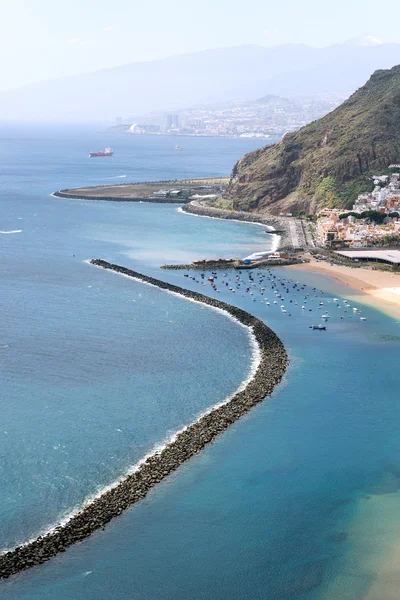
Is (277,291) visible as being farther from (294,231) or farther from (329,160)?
(329,160)

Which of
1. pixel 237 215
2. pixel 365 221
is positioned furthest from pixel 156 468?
pixel 237 215

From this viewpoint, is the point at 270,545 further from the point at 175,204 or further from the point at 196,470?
the point at 175,204

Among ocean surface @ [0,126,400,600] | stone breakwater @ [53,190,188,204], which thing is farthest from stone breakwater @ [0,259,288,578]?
stone breakwater @ [53,190,188,204]

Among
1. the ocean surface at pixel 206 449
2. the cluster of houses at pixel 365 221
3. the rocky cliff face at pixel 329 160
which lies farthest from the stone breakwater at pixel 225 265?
the rocky cliff face at pixel 329 160

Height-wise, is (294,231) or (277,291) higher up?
Result: (294,231)

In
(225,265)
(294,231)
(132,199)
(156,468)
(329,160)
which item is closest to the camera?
(156,468)
